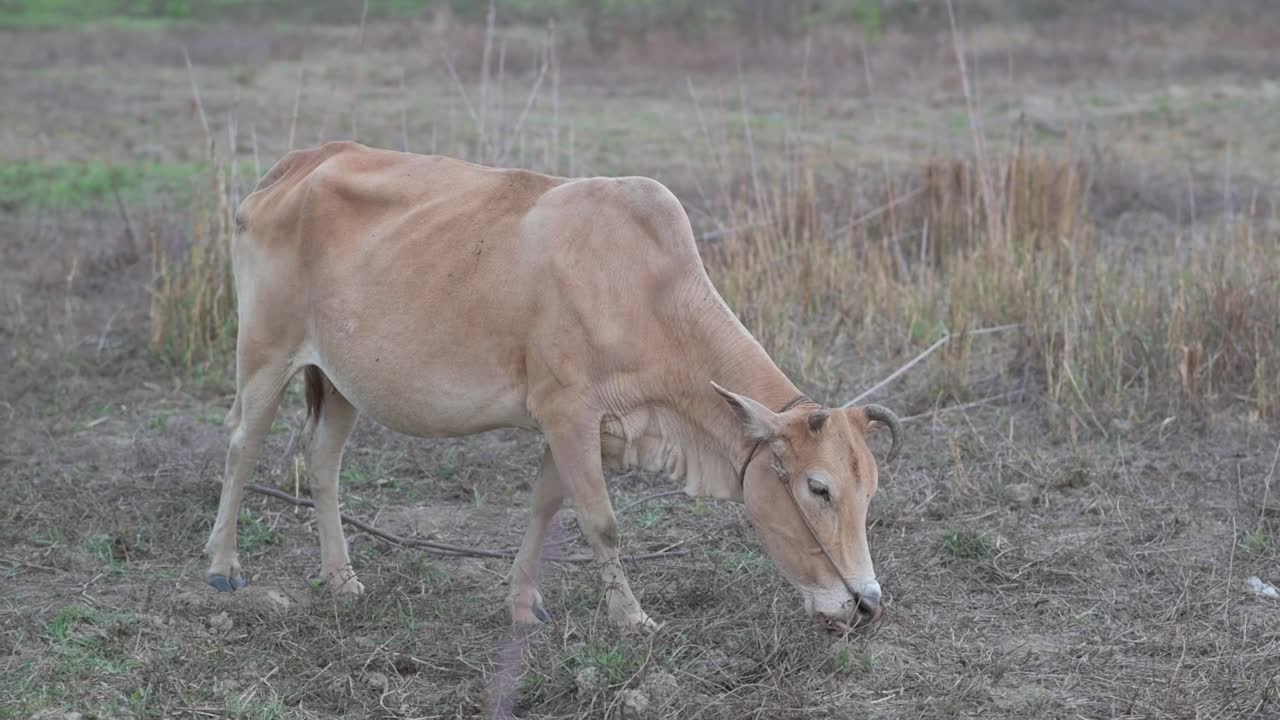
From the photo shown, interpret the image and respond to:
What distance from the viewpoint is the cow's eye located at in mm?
4152

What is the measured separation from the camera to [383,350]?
4.88 meters

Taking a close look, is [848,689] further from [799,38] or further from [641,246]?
[799,38]

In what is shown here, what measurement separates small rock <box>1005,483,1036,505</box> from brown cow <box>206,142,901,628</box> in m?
1.89

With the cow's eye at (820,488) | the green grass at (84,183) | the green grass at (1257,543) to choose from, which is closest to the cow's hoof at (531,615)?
the cow's eye at (820,488)

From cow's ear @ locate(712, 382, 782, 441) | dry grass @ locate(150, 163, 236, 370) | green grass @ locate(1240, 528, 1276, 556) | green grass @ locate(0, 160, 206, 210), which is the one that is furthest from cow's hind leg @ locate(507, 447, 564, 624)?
green grass @ locate(0, 160, 206, 210)

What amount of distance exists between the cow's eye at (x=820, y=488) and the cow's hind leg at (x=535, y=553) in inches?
41.5

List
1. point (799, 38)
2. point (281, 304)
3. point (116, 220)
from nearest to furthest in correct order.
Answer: point (281, 304) < point (116, 220) < point (799, 38)

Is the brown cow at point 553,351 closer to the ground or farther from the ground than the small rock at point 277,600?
farther from the ground

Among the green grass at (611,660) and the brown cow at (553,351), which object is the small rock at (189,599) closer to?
the brown cow at (553,351)

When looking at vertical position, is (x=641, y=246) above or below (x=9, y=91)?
above

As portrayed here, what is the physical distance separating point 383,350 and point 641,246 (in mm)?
977

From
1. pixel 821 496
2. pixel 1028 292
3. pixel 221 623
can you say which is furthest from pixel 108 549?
pixel 1028 292

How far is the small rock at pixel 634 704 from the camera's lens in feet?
13.3

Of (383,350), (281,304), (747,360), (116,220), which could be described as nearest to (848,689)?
(747,360)
